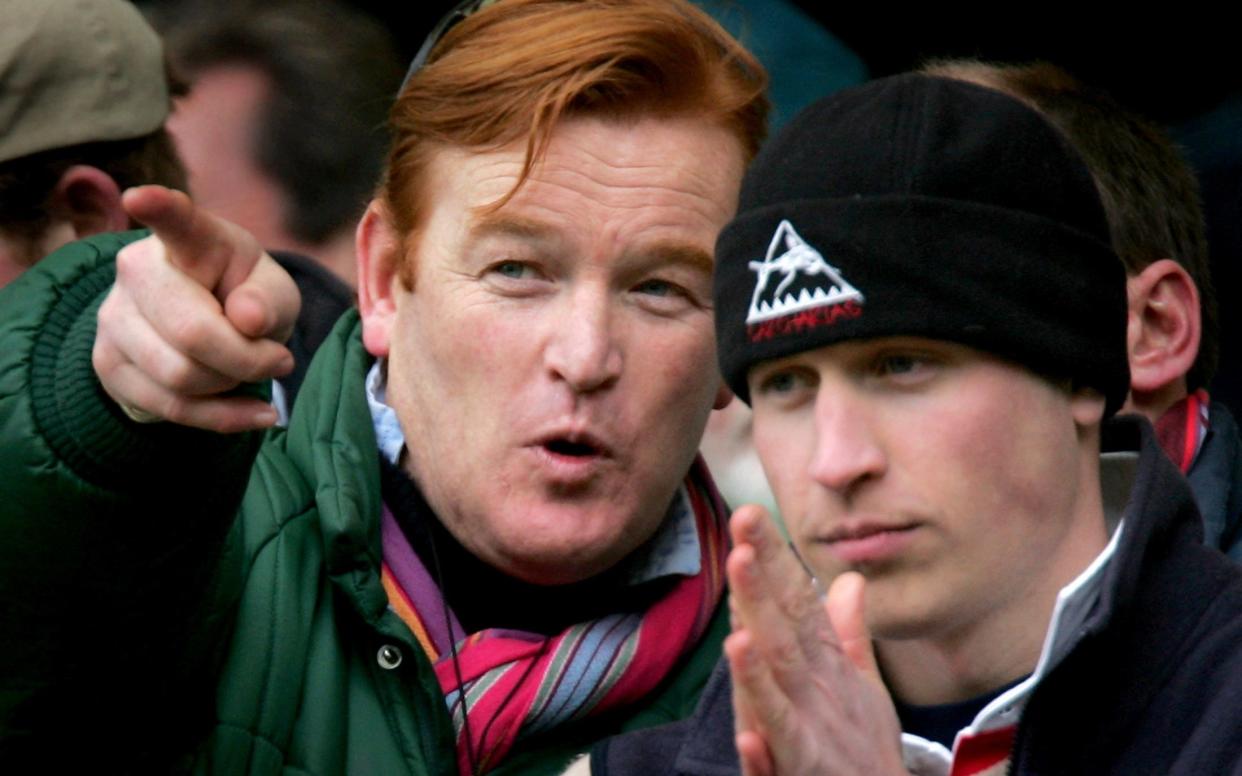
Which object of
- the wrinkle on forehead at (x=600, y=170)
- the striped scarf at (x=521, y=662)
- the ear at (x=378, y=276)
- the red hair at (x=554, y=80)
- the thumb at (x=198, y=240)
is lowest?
the striped scarf at (x=521, y=662)

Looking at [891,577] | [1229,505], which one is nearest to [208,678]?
[891,577]

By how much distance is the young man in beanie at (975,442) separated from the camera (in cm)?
208

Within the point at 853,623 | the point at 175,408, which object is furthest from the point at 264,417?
the point at 853,623

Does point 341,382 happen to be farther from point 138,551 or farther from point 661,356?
point 138,551

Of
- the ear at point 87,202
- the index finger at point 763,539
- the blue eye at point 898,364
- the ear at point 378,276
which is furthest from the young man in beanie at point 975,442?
the ear at point 87,202

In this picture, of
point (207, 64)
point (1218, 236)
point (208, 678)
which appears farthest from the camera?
point (207, 64)

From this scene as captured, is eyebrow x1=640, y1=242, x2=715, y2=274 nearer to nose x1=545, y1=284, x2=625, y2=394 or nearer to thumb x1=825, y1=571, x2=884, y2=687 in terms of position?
nose x1=545, y1=284, x2=625, y2=394

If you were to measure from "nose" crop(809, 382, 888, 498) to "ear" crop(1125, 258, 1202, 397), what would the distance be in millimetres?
921

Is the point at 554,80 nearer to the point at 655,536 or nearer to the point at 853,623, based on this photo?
the point at 655,536

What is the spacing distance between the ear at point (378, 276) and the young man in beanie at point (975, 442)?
86cm

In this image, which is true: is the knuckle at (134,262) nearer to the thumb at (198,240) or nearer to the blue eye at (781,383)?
the thumb at (198,240)

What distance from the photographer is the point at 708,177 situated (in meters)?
2.89

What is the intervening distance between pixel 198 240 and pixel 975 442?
2.65 feet

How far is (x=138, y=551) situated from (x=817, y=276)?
0.82m
